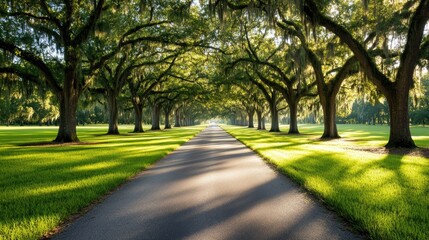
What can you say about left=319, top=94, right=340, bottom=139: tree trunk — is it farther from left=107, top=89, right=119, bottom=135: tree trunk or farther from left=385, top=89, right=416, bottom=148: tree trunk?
left=107, top=89, right=119, bottom=135: tree trunk

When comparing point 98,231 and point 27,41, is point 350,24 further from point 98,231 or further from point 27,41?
point 27,41

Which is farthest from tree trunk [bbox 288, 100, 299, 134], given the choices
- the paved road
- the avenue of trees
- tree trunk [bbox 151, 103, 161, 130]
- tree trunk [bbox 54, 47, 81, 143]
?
the paved road

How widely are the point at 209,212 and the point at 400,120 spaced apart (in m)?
14.0

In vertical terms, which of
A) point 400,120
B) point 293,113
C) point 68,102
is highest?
point 68,102

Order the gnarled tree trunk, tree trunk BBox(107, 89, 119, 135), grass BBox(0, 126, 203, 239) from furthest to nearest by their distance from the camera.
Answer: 1. tree trunk BBox(107, 89, 119, 135)
2. the gnarled tree trunk
3. grass BBox(0, 126, 203, 239)

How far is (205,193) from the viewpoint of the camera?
5.97 m

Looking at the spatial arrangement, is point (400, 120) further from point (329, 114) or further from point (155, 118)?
point (155, 118)

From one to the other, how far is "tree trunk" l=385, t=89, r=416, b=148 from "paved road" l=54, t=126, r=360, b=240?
10545 millimetres

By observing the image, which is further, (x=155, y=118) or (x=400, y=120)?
(x=155, y=118)

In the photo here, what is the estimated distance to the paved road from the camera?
3857 millimetres

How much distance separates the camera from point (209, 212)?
15.4 ft

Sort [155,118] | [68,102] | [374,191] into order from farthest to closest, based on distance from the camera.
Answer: [155,118] → [68,102] → [374,191]

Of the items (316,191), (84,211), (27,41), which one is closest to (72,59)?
(27,41)

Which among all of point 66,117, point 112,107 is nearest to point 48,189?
point 66,117
